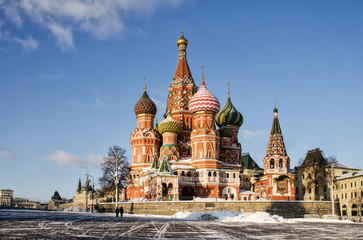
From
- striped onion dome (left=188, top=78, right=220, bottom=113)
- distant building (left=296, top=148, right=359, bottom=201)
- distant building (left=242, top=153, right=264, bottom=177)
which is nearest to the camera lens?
striped onion dome (left=188, top=78, right=220, bottom=113)

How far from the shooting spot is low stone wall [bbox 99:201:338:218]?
154 ft

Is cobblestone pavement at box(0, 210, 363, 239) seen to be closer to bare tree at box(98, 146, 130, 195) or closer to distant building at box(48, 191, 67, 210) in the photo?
bare tree at box(98, 146, 130, 195)

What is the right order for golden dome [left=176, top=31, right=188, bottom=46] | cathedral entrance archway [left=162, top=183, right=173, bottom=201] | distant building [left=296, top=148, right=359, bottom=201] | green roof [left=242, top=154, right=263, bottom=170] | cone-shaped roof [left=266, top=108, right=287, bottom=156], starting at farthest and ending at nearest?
green roof [left=242, top=154, right=263, bottom=170]
golden dome [left=176, top=31, right=188, bottom=46]
distant building [left=296, top=148, right=359, bottom=201]
cone-shaped roof [left=266, top=108, right=287, bottom=156]
cathedral entrance archway [left=162, top=183, right=173, bottom=201]

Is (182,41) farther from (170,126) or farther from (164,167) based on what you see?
(164,167)

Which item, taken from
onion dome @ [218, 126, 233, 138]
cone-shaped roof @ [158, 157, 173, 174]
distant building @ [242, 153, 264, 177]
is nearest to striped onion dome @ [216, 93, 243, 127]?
onion dome @ [218, 126, 233, 138]

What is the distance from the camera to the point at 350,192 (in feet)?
222

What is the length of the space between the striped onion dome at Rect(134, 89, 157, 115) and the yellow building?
34.2m

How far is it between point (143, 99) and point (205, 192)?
19682 mm

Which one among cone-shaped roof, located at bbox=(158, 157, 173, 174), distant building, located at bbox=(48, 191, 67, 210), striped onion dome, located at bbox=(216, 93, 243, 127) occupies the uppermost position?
striped onion dome, located at bbox=(216, 93, 243, 127)

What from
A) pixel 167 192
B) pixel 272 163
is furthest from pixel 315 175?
pixel 167 192

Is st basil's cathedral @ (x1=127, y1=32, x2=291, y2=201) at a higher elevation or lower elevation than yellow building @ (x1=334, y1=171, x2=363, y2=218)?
higher

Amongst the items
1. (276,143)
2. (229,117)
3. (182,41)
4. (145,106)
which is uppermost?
(182,41)

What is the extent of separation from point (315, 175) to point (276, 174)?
704 centimetres

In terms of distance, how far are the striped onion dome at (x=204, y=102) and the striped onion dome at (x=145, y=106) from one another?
23.1 ft
